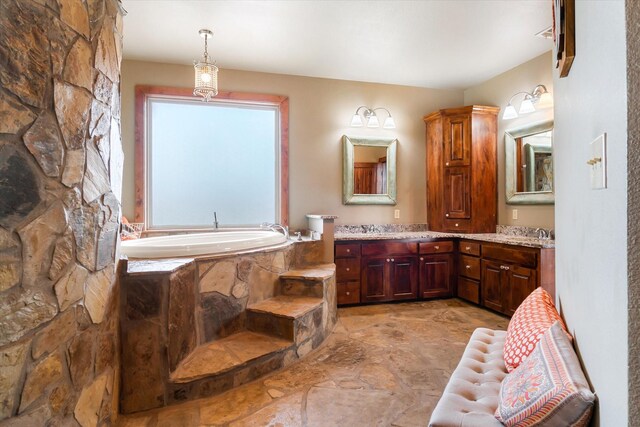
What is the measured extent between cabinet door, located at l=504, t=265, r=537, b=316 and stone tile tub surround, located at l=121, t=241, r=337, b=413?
1.66 meters

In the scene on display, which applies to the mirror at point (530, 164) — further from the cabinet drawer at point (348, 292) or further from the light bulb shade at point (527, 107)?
the cabinet drawer at point (348, 292)

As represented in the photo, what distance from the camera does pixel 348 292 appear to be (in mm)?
3613

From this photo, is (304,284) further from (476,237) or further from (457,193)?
(457,193)

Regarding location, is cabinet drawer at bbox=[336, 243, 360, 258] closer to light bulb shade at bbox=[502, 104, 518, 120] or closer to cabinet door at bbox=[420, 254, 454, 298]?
cabinet door at bbox=[420, 254, 454, 298]

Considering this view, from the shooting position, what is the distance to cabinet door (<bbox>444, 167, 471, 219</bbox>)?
394 centimetres

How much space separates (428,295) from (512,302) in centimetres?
89

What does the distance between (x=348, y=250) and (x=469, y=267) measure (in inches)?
52.9

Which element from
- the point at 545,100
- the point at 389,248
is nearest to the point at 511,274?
the point at 389,248

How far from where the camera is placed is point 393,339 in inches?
109

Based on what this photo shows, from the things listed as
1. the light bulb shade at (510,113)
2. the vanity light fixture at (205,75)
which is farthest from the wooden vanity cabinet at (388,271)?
the vanity light fixture at (205,75)

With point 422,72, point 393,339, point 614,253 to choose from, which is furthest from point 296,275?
point 422,72

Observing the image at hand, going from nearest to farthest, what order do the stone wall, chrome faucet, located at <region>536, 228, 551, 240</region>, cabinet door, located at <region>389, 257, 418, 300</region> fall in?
the stone wall
chrome faucet, located at <region>536, 228, 551, 240</region>
cabinet door, located at <region>389, 257, 418, 300</region>

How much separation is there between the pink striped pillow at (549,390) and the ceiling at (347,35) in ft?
8.29

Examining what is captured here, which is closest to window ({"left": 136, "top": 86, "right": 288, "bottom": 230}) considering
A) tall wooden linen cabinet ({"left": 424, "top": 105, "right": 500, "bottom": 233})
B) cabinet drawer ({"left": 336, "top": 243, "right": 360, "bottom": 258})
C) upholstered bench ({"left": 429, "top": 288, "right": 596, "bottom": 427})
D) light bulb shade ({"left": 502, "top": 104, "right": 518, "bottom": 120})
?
cabinet drawer ({"left": 336, "top": 243, "right": 360, "bottom": 258})
